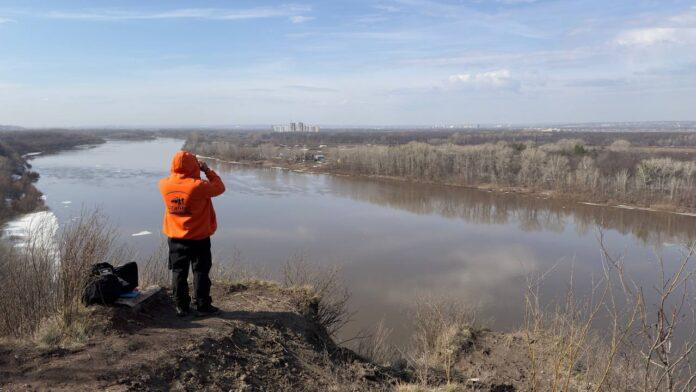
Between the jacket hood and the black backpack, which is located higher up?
the jacket hood

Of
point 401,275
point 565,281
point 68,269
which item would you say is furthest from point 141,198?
point 68,269

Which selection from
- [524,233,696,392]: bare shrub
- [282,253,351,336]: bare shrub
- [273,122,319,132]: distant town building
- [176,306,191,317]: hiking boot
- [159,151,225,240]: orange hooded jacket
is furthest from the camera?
[273,122,319,132]: distant town building

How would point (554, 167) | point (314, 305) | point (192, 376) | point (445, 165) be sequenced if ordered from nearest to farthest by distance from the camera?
point (192, 376), point (314, 305), point (554, 167), point (445, 165)

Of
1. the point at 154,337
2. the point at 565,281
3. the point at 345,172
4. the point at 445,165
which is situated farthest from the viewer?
the point at 345,172

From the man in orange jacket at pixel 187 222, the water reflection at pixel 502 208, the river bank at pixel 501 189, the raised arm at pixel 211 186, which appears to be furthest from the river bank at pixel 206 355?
the river bank at pixel 501 189

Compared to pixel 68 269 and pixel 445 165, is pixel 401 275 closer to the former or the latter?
pixel 68 269

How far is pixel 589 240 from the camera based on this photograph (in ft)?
64.4

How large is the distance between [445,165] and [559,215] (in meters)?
15.0

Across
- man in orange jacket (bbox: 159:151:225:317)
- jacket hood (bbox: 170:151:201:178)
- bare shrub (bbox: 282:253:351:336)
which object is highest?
jacket hood (bbox: 170:151:201:178)

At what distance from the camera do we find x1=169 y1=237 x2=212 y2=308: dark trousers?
3904 mm

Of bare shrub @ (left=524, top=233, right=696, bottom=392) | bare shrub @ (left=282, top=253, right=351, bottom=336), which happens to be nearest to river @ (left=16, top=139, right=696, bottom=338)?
bare shrub @ (left=282, top=253, right=351, bottom=336)

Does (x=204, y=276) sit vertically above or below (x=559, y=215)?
above

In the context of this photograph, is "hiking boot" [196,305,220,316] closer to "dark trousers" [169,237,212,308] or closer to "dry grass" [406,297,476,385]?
"dark trousers" [169,237,212,308]

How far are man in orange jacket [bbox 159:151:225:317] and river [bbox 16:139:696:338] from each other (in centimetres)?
498
